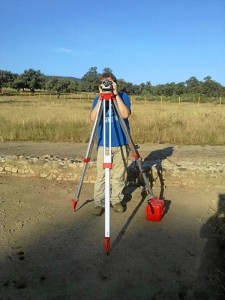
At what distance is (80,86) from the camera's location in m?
70.9

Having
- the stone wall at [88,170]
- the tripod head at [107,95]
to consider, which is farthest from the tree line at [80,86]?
the tripod head at [107,95]

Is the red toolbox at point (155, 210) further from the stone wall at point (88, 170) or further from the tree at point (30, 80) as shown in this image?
the tree at point (30, 80)

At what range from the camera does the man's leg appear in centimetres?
508

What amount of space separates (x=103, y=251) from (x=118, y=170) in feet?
4.49

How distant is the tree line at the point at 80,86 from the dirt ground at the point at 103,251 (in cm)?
5627

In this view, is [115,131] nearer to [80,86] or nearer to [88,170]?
[88,170]

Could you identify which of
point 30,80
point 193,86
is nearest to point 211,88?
point 193,86

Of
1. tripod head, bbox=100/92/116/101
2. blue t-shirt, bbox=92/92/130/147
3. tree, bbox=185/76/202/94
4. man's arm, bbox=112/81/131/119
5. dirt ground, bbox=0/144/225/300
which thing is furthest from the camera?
tree, bbox=185/76/202/94

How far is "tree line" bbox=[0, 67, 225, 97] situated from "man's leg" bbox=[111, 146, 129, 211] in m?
56.5

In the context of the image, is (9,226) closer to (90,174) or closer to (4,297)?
(4,297)

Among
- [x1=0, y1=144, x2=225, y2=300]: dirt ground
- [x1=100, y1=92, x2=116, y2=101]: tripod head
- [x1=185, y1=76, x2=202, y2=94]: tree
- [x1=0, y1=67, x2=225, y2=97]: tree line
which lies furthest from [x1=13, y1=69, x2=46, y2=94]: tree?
[x1=100, y1=92, x2=116, y2=101]: tripod head

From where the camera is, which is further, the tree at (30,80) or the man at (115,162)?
the tree at (30,80)

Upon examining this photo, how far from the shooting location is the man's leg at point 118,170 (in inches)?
200

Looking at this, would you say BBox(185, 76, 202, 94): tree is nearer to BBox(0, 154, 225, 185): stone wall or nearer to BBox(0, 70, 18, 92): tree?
BBox(0, 70, 18, 92): tree
